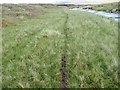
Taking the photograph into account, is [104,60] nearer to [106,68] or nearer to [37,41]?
[106,68]

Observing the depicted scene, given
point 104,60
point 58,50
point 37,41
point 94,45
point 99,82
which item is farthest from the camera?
point 37,41

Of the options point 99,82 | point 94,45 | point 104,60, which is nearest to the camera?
point 99,82

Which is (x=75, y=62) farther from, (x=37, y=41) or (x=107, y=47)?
(x=37, y=41)

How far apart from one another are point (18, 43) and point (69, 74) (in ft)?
25.0

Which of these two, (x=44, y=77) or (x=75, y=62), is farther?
(x=75, y=62)

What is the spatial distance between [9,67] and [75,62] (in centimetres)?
370

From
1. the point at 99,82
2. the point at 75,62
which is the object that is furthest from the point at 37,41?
the point at 99,82

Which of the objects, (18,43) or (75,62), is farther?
(18,43)

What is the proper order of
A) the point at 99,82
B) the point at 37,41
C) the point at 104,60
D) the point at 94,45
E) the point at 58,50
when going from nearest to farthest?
the point at 99,82 < the point at 104,60 < the point at 58,50 < the point at 94,45 < the point at 37,41

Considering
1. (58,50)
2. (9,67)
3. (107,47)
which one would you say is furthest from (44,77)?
(107,47)

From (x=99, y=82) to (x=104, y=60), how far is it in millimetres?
2941

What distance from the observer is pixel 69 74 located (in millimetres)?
11523

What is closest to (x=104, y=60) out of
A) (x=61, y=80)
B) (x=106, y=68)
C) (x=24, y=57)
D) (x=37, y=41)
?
(x=106, y=68)

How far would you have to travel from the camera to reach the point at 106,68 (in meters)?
12.5
